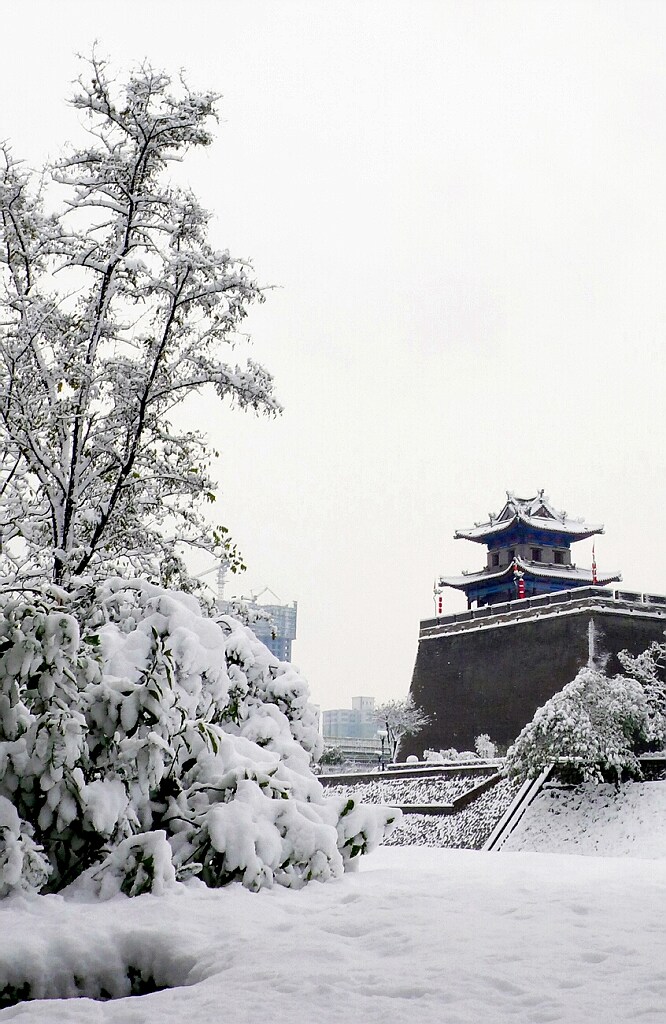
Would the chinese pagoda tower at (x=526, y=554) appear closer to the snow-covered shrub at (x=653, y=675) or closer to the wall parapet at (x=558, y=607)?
the wall parapet at (x=558, y=607)


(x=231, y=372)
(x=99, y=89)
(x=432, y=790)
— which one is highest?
(x=99, y=89)

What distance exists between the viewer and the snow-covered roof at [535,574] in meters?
39.0

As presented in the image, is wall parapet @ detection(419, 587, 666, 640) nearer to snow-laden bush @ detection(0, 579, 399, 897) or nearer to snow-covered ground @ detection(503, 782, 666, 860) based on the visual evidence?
snow-covered ground @ detection(503, 782, 666, 860)

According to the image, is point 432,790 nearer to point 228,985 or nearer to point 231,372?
point 231,372

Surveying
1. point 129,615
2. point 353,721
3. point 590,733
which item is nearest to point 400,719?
point 590,733

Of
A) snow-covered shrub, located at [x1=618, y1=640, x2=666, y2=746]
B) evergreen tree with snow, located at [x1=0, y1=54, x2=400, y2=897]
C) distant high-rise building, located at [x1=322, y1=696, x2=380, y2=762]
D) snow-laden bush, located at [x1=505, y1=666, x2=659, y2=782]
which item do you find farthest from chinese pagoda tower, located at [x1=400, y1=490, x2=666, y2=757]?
distant high-rise building, located at [x1=322, y1=696, x2=380, y2=762]

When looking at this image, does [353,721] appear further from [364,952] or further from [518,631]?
[364,952]

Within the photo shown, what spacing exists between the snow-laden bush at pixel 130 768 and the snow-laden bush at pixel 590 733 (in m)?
14.7

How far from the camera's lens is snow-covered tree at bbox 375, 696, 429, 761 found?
36219mm

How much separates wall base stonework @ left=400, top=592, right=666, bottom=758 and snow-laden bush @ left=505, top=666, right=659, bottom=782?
7.70 m

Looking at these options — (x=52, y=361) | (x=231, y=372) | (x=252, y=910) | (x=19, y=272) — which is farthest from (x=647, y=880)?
(x=19, y=272)

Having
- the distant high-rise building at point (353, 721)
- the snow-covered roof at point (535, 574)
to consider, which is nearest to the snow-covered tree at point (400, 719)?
the snow-covered roof at point (535, 574)

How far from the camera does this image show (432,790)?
1033 inches

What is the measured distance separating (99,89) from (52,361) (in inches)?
97.2
